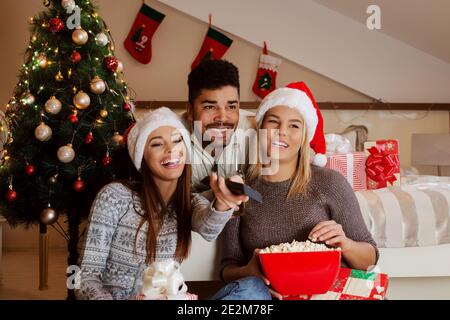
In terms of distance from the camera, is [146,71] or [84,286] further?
[146,71]

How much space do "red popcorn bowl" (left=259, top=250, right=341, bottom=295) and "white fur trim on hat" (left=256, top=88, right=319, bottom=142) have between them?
1.40 ft

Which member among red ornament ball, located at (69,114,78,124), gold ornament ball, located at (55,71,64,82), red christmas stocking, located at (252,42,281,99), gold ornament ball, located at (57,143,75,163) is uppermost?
red christmas stocking, located at (252,42,281,99)

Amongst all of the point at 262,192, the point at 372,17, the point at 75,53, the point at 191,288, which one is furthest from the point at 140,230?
the point at 372,17

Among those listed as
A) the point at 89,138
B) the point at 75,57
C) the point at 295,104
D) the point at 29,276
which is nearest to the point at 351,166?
the point at 295,104

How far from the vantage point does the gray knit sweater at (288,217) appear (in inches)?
56.5

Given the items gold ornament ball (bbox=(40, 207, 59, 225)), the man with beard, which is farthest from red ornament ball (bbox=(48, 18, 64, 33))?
gold ornament ball (bbox=(40, 207, 59, 225))

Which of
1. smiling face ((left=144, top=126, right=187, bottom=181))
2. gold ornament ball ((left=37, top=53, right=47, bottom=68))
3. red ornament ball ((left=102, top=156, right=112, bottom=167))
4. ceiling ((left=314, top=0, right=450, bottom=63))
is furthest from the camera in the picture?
ceiling ((left=314, top=0, right=450, bottom=63))

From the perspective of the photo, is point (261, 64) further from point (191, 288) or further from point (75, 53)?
point (191, 288)

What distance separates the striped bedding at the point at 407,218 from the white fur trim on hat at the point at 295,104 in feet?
1.39

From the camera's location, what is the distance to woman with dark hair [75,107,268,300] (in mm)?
1310

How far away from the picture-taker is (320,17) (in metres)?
3.99

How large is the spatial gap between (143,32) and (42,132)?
217cm

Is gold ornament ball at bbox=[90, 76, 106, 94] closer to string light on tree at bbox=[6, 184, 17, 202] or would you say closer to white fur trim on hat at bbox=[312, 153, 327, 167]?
string light on tree at bbox=[6, 184, 17, 202]
